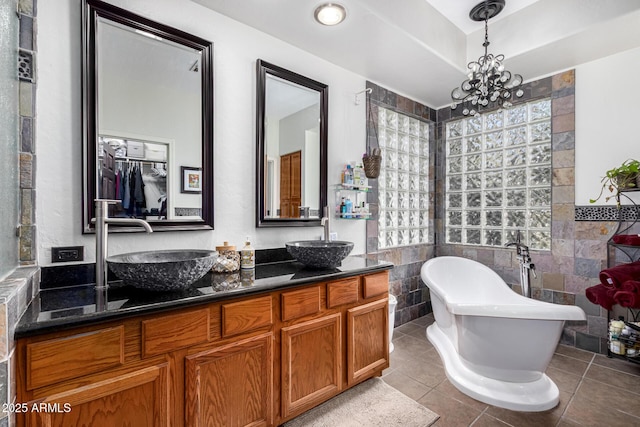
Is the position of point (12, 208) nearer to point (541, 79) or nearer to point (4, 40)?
point (4, 40)

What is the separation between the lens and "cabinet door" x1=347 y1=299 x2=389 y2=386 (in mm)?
1902

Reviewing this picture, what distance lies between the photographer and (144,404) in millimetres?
1166

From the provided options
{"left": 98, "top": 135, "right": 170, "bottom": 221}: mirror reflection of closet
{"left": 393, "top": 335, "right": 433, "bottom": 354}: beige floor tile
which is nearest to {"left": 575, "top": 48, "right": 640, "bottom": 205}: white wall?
{"left": 393, "top": 335, "right": 433, "bottom": 354}: beige floor tile

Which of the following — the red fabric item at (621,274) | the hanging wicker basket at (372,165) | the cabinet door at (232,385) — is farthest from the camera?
the hanging wicker basket at (372,165)

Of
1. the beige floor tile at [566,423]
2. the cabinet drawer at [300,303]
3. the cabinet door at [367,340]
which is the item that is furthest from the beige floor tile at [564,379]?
the cabinet drawer at [300,303]

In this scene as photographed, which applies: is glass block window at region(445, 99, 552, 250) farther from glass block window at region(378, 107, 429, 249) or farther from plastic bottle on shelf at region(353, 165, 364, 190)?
plastic bottle on shelf at region(353, 165, 364, 190)

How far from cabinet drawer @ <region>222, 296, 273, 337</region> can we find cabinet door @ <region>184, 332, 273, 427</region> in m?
0.06

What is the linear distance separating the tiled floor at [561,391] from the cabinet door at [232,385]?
105 cm

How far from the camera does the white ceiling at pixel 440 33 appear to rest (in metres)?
1.99

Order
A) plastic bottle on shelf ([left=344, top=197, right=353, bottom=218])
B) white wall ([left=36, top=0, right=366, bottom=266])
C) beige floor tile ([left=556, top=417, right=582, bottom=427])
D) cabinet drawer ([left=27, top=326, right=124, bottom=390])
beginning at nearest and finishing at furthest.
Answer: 1. cabinet drawer ([left=27, top=326, right=124, bottom=390])
2. white wall ([left=36, top=0, right=366, bottom=266])
3. beige floor tile ([left=556, top=417, right=582, bottom=427])
4. plastic bottle on shelf ([left=344, top=197, right=353, bottom=218])

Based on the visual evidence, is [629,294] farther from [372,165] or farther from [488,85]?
[372,165]

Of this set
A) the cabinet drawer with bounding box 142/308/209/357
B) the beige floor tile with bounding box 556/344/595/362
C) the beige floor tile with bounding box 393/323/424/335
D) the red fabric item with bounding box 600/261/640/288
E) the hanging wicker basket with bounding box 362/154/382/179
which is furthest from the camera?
the beige floor tile with bounding box 393/323/424/335

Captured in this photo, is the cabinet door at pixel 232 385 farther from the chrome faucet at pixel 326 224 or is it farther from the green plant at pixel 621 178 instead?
the green plant at pixel 621 178

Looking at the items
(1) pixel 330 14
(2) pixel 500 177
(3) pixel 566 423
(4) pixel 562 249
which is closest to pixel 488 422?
(3) pixel 566 423
